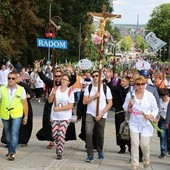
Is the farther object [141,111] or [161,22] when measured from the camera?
[161,22]

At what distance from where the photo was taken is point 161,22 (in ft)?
431

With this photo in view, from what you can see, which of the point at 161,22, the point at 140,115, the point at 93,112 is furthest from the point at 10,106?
the point at 161,22

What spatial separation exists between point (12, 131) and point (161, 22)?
124m

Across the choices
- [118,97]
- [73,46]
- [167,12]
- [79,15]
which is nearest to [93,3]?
[79,15]

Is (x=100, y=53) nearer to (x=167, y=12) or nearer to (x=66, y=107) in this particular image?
(x=66, y=107)

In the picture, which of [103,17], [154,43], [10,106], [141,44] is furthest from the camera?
[141,44]

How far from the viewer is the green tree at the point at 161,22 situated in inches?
5103

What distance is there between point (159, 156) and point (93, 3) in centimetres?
4019

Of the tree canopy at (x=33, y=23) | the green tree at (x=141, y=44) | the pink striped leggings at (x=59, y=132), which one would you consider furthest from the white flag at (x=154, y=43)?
the green tree at (x=141, y=44)

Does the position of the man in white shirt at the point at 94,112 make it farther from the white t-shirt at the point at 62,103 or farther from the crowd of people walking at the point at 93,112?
the white t-shirt at the point at 62,103

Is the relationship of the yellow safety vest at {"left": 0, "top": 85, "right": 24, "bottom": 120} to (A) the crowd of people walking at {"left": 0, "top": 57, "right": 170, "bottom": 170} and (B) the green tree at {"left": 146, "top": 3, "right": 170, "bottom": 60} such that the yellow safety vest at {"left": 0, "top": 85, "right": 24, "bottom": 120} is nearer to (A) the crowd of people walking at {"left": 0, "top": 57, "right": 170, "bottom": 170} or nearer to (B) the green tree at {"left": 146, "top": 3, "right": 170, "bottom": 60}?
(A) the crowd of people walking at {"left": 0, "top": 57, "right": 170, "bottom": 170}

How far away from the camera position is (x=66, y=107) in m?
10.2

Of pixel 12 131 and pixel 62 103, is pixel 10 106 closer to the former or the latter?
pixel 12 131

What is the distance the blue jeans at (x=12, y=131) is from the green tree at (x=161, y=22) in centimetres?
11967
